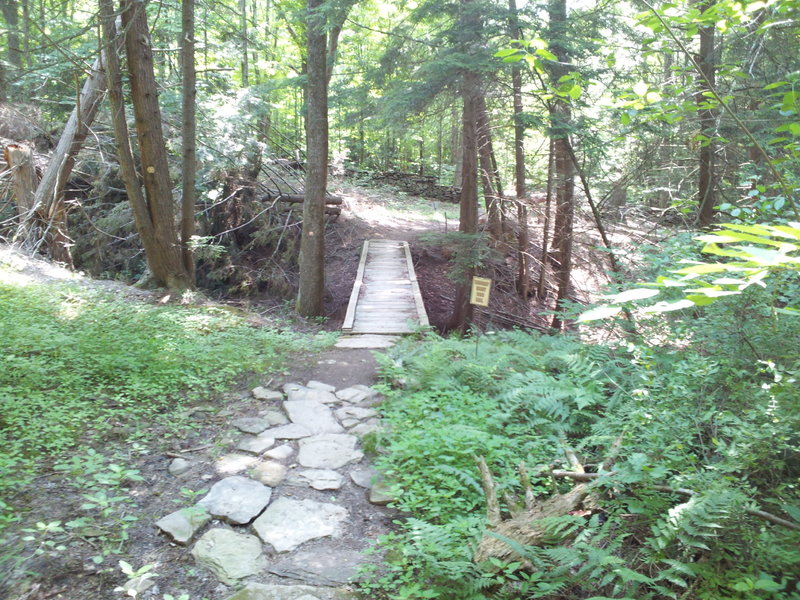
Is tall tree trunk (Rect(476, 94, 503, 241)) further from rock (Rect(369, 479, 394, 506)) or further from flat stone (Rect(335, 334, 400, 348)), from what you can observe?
rock (Rect(369, 479, 394, 506))

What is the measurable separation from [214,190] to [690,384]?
11384mm

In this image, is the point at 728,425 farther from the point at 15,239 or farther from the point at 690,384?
the point at 15,239

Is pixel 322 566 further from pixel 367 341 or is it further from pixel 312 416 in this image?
pixel 367 341

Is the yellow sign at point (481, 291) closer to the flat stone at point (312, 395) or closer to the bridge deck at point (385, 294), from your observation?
the flat stone at point (312, 395)

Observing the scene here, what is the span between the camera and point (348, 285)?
12797mm

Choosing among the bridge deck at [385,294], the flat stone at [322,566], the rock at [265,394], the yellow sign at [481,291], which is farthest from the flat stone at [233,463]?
the bridge deck at [385,294]

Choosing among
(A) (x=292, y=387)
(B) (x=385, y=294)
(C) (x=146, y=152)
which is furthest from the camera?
(B) (x=385, y=294)

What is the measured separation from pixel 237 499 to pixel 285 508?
35 cm

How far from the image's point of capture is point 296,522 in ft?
11.3

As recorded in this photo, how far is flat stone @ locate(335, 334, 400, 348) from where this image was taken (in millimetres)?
7766

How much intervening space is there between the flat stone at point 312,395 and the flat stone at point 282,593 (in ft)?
9.40

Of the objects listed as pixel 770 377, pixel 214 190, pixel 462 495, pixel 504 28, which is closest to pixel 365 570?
pixel 462 495

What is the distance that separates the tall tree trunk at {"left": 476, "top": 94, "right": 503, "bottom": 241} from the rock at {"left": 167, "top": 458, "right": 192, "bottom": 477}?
25.6 feet

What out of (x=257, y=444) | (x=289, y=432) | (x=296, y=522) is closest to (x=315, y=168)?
(x=289, y=432)
